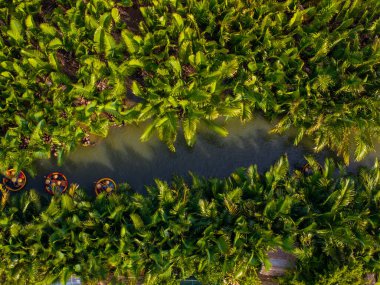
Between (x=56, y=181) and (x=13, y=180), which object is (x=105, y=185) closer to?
(x=56, y=181)

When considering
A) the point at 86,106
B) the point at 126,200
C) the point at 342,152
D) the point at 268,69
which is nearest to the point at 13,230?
the point at 126,200

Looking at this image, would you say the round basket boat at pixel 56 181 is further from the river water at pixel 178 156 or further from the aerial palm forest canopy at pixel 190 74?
the aerial palm forest canopy at pixel 190 74

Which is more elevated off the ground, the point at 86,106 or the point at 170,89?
the point at 170,89

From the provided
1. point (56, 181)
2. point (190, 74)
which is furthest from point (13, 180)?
point (190, 74)

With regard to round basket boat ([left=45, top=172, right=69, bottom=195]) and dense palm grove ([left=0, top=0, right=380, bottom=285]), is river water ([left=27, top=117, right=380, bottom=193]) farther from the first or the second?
dense palm grove ([left=0, top=0, right=380, bottom=285])

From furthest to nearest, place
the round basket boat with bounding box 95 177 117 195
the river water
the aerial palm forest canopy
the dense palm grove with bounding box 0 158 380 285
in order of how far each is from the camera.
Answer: the river water
the round basket boat with bounding box 95 177 117 195
the aerial palm forest canopy
the dense palm grove with bounding box 0 158 380 285

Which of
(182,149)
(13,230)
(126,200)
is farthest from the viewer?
(182,149)

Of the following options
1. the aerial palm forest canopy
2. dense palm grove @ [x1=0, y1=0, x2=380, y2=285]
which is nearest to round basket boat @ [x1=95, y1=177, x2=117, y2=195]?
dense palm grove @ [x1=0, y1=0, x2=380, y2=285]

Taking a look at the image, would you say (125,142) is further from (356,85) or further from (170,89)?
(356,85)
